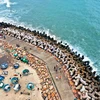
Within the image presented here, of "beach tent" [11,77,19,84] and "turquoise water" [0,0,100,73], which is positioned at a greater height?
"turquoise water" [0,0,100,73]

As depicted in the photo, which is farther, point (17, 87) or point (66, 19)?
point (66, 19)

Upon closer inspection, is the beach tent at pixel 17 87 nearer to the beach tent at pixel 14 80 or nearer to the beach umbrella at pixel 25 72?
the beach tent at pixel 14 80

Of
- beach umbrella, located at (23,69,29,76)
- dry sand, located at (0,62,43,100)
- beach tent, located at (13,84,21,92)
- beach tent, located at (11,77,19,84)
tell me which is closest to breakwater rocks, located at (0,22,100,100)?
dry sand, located at (0,62,43,100)

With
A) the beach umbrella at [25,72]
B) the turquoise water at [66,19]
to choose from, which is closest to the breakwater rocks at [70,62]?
the turquoise water at [66,19]

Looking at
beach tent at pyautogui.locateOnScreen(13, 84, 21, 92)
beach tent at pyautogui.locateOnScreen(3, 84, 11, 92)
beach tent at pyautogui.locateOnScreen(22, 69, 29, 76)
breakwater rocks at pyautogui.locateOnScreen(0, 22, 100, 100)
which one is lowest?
beach tent at pyautogui.locateOnScreen(3, 84, 11, 92)

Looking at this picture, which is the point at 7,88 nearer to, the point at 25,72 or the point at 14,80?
the point at 14,80

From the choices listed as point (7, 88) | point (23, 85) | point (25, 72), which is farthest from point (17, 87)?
point (25, 72)

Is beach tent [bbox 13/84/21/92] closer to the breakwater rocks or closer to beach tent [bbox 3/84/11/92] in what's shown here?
beach tent [bbox 3/84/11/92]
